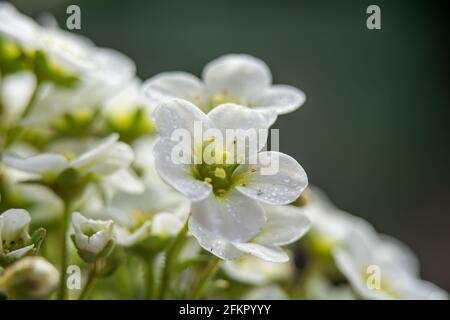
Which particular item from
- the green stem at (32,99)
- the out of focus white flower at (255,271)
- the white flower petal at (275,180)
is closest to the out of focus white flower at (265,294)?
the out of focus white flower at (255,271)

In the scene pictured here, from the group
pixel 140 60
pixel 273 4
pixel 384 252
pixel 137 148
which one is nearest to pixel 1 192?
pixel 137 148

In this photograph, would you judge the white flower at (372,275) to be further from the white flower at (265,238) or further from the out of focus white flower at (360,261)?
the white flower at (265,238)

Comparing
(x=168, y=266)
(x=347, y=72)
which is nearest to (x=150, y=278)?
(x=168, y=266)

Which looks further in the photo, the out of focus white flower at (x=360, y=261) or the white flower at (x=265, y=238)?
the out of focus white flower at (x=360, y=261)

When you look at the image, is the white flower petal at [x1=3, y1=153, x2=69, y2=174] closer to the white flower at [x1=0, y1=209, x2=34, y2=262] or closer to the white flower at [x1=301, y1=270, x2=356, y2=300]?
the white flower at [x1=0, y1=209, x2=34, y2=262]

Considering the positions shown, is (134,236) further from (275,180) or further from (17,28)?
(17,28)

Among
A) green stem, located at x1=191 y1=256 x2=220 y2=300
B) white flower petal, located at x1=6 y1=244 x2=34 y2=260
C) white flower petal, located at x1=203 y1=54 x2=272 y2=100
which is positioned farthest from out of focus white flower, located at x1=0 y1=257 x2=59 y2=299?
white flower petal, located at x1=203 y1=54 x2=272 y2=100

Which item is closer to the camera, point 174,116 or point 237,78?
point 174,116
